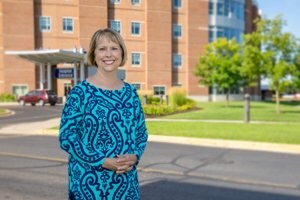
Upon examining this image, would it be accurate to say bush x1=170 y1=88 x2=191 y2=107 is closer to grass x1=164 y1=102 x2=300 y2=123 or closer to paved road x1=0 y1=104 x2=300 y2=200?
grass x1=164 y1=102 x2=300 y2=123

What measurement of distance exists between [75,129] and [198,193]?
3.89 metres

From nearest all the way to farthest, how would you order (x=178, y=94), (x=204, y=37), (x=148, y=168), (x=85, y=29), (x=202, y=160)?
(x=85, y=29) < (x=148, y=168) < (x=202, y=160) < (x=178, y=94) < (x=204, y=37)

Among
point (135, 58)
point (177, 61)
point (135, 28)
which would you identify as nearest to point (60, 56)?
point (135, 58)

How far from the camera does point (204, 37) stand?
4738 centimetres

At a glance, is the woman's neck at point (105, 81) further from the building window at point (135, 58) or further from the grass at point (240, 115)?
the grass at point (240, 115)

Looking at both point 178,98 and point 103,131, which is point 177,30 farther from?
point 103,131

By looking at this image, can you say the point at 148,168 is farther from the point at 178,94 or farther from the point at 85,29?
the point at 178,94

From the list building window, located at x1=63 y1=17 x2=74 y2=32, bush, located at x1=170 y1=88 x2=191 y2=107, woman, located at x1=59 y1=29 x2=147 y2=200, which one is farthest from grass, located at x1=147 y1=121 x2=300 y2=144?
bush, located at x1=170 y1=88 x2=191 y2=107

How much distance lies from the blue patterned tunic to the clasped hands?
0.03 metres

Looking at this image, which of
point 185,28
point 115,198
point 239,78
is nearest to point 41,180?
point 115,198

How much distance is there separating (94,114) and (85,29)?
3144 millimetres

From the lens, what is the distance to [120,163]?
2314 mm

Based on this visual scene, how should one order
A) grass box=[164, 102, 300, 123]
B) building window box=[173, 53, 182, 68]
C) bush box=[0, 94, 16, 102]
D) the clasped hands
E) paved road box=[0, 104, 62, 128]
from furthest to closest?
building window box=[173, 53, 182, 68], bush box=[0, 94, 16, 102], grass box=[164, 102, 300, 123], paved road box=[0, 104, 62, 128], the clasped hands

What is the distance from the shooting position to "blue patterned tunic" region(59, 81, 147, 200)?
232 cm
